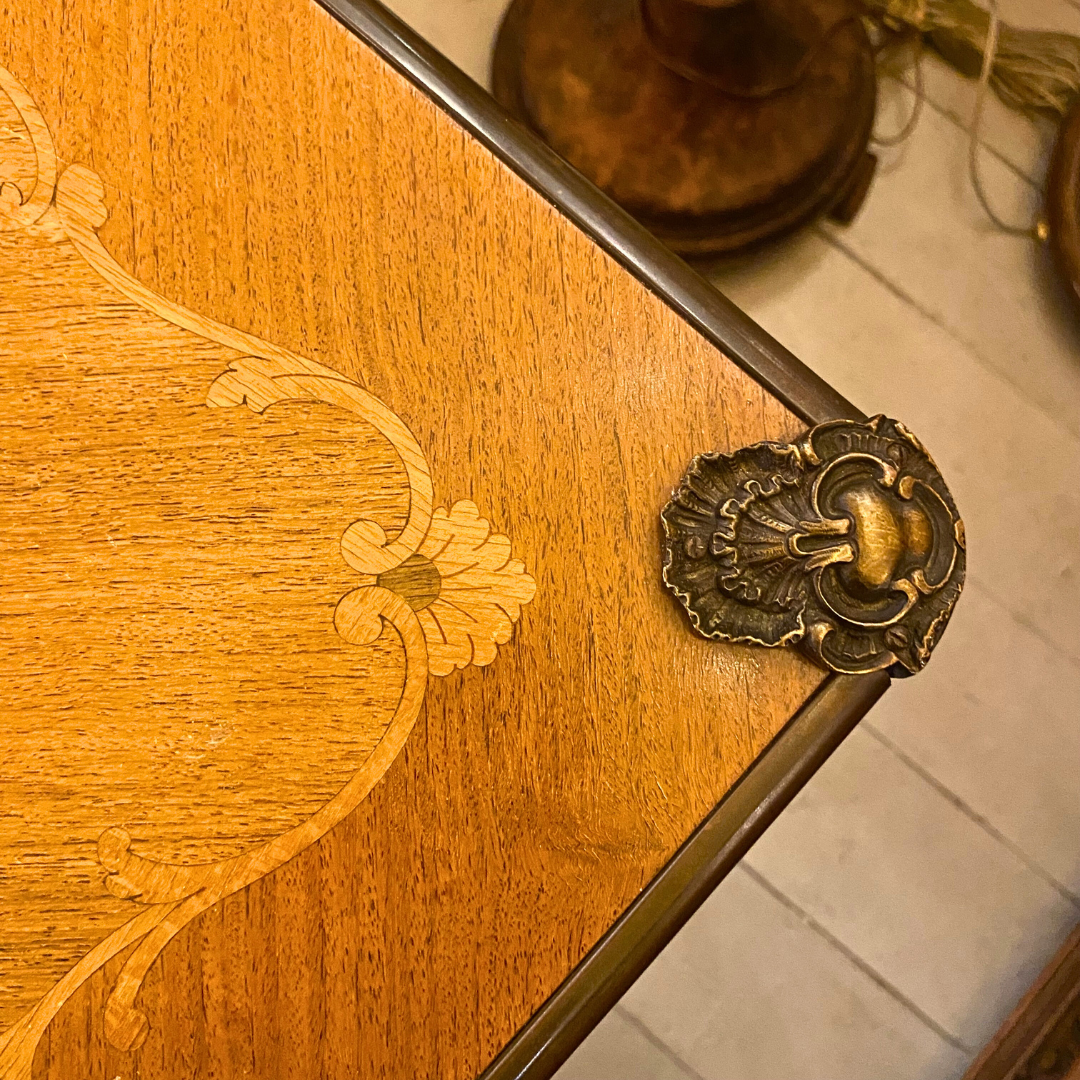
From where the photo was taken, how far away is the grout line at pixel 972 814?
122 cm

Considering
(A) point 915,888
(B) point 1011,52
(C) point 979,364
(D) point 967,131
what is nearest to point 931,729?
(A) point 915,888

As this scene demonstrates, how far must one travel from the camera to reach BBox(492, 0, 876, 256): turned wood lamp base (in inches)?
38.0

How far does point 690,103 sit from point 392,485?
2.18 feet

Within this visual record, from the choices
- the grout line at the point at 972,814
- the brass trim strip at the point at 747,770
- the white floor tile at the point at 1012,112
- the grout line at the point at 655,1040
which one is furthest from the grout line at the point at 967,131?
the grout line at the point at 655,1040

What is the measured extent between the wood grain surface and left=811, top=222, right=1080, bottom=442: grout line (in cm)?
79

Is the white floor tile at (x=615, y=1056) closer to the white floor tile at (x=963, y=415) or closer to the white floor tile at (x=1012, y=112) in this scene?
the white floor tile at (x=963, y=415)

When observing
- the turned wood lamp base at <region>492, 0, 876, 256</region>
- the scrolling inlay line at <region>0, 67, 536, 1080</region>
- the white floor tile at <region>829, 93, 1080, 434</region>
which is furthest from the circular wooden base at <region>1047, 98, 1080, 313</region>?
the scrolling inlay line at <region>0, 67, 536, 1080</region>

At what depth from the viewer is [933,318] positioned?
1256 millimetres

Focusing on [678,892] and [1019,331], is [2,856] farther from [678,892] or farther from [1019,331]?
[1019,331]

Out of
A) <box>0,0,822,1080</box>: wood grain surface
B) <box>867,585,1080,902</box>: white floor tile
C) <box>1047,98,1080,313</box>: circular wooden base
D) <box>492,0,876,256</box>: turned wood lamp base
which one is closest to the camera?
<box>0,0,822,1080</box>: wood grain surface

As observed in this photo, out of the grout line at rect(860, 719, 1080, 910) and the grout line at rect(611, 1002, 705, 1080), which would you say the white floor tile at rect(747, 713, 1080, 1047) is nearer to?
the grout line at rect(860, 719, 1080, 910)

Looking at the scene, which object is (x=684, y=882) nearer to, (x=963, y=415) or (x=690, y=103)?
(x=690, y=103)

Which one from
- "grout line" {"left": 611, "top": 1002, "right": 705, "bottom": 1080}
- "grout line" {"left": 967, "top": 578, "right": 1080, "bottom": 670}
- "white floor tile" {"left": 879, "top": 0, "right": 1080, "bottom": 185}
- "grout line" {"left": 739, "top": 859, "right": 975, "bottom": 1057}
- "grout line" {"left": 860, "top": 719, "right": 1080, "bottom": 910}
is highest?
"white floor tile" {"left": 879, "top": 0, "right": 1080, "bottom": 185}

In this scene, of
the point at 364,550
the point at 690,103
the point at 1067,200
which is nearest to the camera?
the point at 364,550
